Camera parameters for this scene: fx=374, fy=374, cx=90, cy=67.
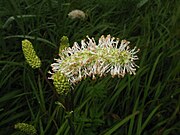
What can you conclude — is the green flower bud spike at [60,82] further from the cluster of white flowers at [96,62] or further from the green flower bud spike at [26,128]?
the green flower bud spike at [26,128]

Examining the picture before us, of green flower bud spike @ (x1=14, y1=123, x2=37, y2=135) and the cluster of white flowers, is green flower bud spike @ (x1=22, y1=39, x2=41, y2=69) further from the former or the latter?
green flower bud spike @ (x1=14, y1=123, x2=37, y2=135)

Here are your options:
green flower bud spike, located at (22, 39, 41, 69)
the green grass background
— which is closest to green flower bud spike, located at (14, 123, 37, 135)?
the green grass background

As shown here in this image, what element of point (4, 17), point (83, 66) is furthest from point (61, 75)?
point (4, 17)

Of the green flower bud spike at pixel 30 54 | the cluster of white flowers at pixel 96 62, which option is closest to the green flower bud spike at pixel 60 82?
the cluster of white flowers at pixel 96 62

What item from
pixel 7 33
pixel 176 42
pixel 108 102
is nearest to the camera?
pixel 108 102

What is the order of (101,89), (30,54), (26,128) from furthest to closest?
(101,89)
(26,128)
(30,54)

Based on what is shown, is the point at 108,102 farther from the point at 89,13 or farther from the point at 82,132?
the point at 89,13

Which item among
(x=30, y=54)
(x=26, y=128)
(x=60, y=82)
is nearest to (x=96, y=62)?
(x=60, y=82)

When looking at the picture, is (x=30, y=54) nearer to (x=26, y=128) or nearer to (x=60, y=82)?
(x=60, y=82)
